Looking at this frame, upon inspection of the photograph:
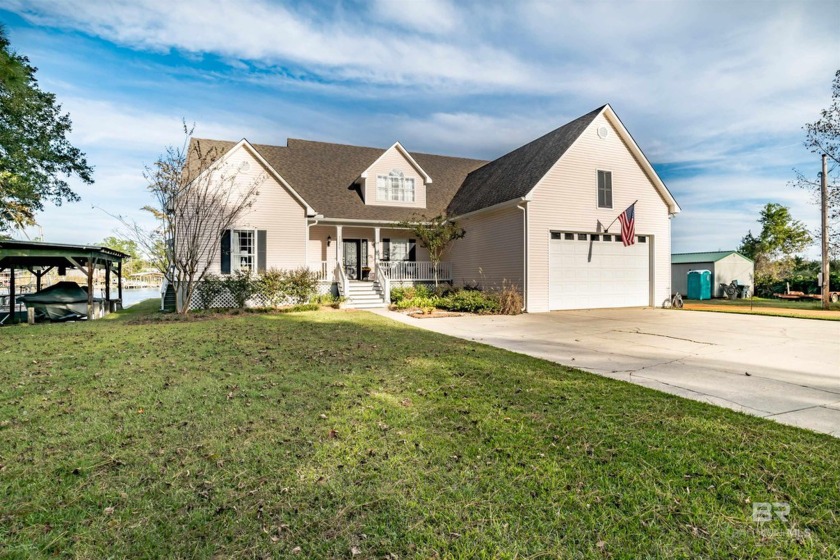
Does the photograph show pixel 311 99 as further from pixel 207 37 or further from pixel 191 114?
pixel 207 37

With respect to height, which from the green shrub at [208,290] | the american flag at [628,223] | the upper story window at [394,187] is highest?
the upper story window at [394,187]

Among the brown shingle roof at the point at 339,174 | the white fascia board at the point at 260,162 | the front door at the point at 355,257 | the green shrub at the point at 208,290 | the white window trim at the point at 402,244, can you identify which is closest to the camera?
the green shrub at the point at 208,290

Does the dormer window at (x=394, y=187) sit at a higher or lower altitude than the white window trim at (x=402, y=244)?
higher

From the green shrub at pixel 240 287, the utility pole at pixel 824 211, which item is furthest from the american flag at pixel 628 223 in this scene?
the green shrub at pixel 240 287

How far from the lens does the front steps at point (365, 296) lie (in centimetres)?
1609

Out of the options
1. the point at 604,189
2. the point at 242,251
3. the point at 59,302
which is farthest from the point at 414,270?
the point at 59,302

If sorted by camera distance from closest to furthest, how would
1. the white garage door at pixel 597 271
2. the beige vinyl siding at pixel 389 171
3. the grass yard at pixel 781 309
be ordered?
the grass yard at pixel 781 309, the white garage door at pixel 597 271, the beige vinyl siding at pixel 389 171

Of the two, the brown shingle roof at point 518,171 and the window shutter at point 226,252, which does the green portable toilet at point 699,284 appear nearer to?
the brown shingle roof at point 518,171

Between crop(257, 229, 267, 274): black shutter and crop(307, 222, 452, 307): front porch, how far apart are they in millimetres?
1868

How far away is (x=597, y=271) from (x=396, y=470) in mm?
15048

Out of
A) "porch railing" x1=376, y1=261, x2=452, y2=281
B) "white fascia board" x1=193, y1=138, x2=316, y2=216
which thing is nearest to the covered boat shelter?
"white fascia board" x1=193, y1=138, x2=316, y2=216

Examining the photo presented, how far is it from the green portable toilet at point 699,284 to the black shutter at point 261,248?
2339 centimetres

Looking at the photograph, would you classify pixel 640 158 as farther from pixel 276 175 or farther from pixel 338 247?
pixel 276 175

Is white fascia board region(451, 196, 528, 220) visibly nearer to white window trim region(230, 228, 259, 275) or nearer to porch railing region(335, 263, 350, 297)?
porch railing region(335, 263, 350, 297)
